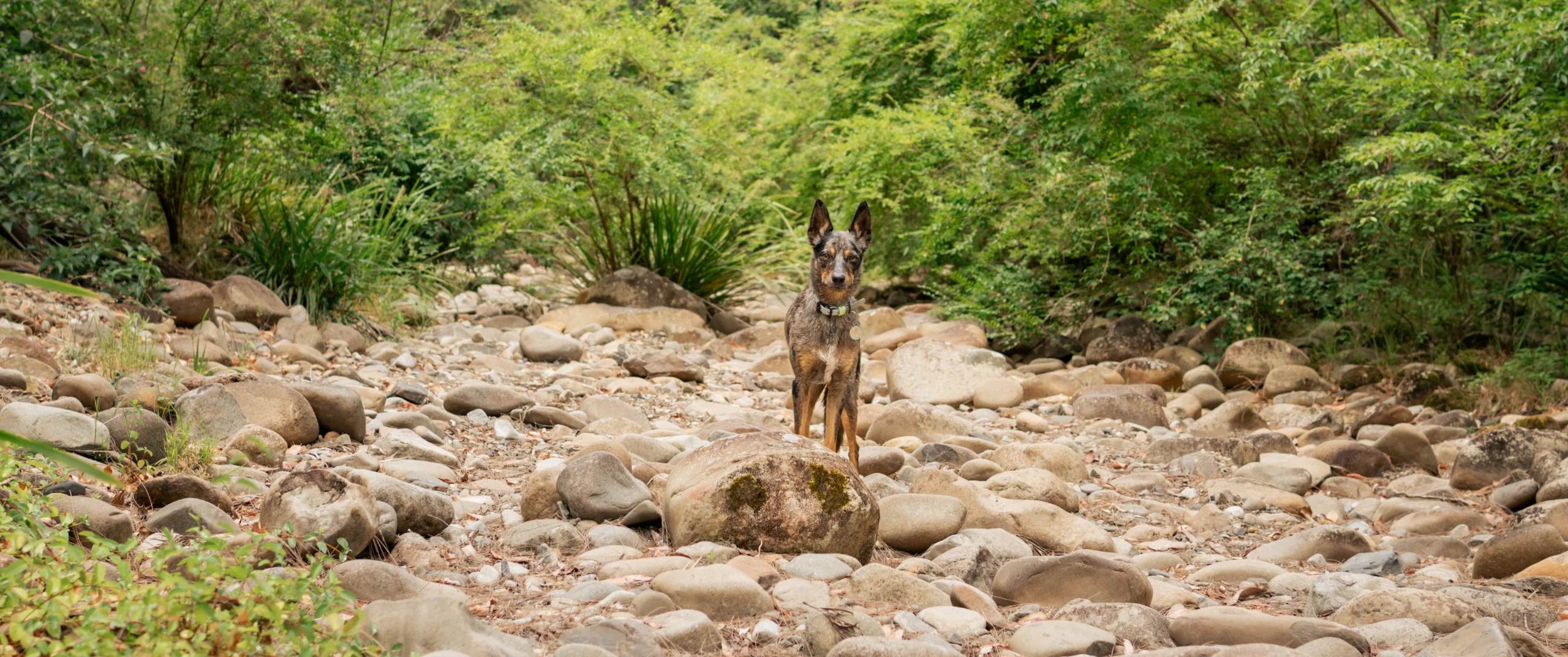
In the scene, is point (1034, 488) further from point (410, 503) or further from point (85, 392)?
point (85, 392)

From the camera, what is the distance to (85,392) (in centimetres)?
536

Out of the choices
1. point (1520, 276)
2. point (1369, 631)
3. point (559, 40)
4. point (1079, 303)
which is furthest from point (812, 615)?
point (559, 40)

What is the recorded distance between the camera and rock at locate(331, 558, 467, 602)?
11.0ft

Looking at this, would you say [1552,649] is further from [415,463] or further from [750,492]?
[415,463]

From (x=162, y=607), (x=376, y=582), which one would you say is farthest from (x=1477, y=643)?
(x=162, y=607)

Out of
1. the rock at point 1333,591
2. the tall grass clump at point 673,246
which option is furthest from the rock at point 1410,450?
the tall grass clump at point 673,246

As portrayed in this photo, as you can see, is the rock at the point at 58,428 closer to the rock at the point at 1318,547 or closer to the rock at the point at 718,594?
the rock at the point at 718,594

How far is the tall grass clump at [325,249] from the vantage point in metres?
10.0

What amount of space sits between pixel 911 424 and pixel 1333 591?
3676mm

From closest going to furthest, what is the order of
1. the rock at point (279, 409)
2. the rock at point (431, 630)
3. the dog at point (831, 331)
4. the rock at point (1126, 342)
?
the rock at point (431, 630) → the rock at point (279, 409) → the dog at point (831, 331) → the rock at point (1126, 342)

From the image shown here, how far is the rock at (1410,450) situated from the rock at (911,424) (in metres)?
2.82

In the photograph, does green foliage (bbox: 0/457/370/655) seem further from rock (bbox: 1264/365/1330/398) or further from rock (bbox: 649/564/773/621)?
rock (bbox: 1264/365/1330/398)

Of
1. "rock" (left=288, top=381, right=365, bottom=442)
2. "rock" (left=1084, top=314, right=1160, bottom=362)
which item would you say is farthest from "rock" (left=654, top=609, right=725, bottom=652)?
"rock" (left=1084, top=314, right=1160, bottom=362)

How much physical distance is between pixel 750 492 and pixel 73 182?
266 inches
